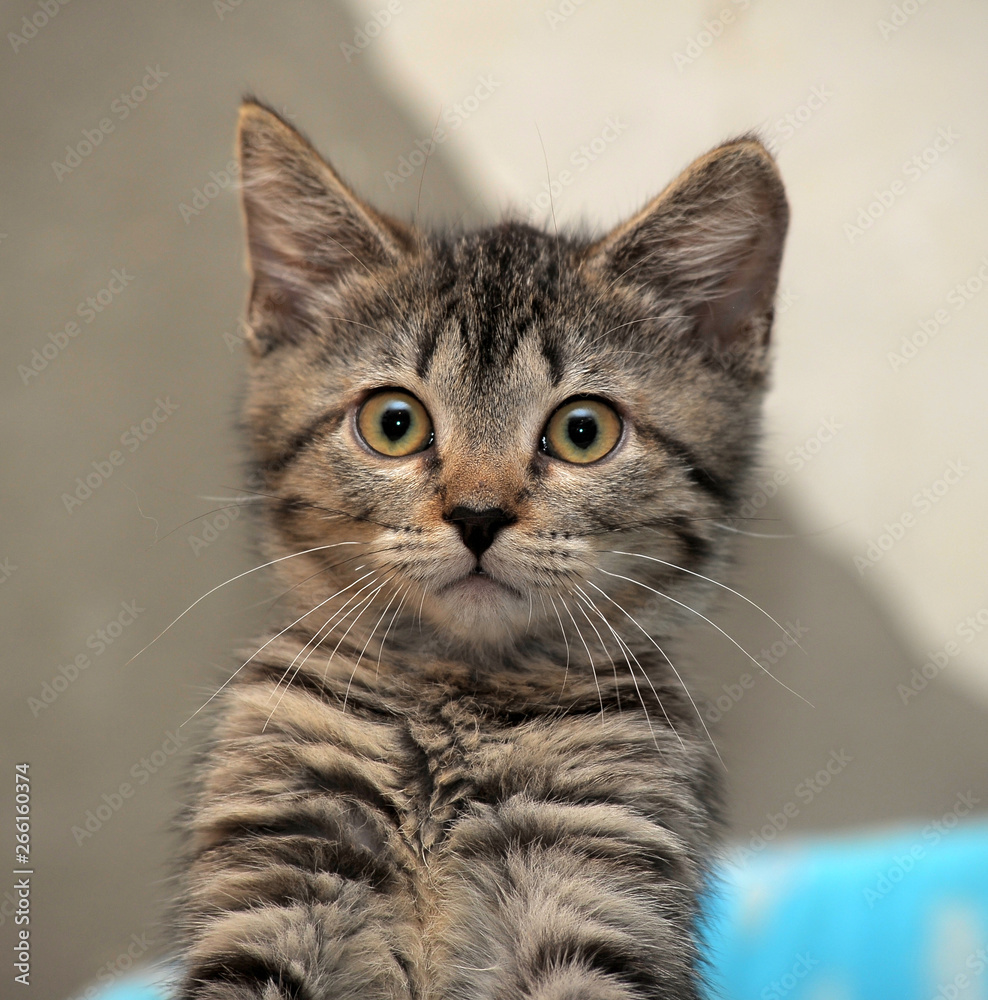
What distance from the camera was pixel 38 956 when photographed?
77.3 inches

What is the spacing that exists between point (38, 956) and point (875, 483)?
2.44 meters

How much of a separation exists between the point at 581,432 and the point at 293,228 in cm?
67

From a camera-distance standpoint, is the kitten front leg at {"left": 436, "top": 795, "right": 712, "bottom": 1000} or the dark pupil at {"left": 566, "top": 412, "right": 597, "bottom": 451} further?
the dark pupil at {"left": 566, "top": 412, "right": 597, "bottom": 451}

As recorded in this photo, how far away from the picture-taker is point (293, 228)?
5.51 feet

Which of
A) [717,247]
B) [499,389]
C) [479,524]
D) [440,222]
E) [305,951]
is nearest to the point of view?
[305,951]

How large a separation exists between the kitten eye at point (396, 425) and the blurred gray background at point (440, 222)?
40 centimetres

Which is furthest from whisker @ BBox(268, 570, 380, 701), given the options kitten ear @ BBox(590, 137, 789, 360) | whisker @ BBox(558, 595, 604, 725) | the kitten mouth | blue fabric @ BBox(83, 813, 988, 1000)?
blue fabric @ BBox(83, 813, 988, 1000)

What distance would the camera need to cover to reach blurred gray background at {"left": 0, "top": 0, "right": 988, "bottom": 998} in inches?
85.4

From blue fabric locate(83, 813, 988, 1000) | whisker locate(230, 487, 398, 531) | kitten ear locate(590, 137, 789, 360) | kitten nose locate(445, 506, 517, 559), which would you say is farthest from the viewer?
blue fabric locate(83, 813, 988, 1000)

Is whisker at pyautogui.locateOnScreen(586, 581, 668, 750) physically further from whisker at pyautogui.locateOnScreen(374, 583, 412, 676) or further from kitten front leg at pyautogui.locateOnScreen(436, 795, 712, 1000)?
whisker at pyautogui.locateOnScreen(374, 583, 412, 676)

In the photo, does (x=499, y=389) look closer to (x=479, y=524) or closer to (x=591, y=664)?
(x=479, y=524)

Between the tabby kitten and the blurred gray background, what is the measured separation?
324 mm

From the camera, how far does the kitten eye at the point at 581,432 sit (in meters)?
1.43

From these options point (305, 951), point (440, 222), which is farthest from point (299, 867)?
point (440, 222)
